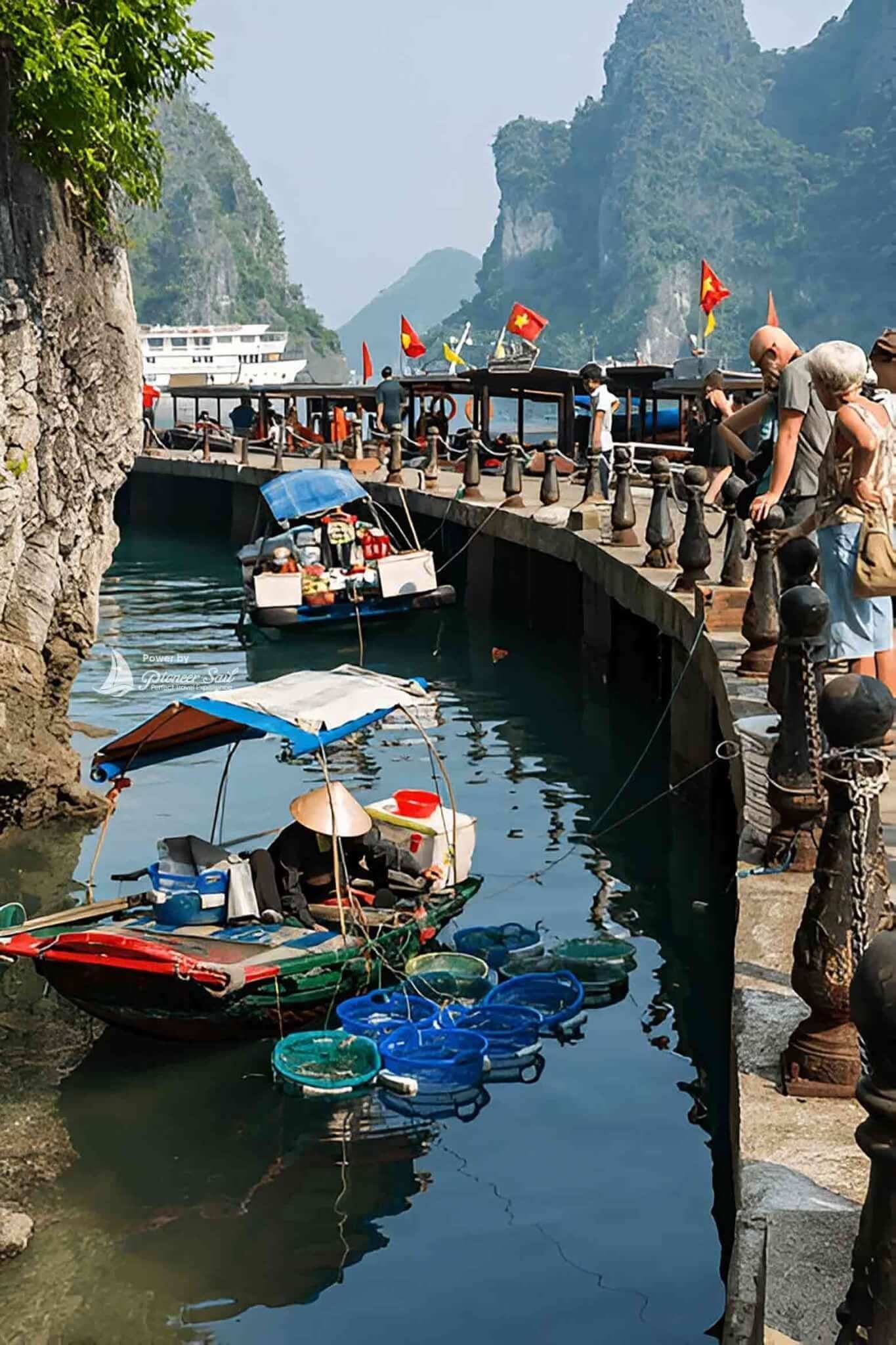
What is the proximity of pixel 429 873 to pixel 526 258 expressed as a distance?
173 m

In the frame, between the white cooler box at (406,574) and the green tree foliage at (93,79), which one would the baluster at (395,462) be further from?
the green tree foliage at (93,79)

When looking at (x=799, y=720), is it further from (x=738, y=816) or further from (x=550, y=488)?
(x=550, y=488)

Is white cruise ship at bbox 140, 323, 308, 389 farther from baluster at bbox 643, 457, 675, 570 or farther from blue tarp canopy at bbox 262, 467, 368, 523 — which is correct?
baluster at bbox 643, 457, 675, 570

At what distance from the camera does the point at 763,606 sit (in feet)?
34.8

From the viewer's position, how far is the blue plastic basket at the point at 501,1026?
918 cm

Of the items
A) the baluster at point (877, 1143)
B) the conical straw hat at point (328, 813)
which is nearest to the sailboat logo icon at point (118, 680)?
the conical straw hat at point (328, 813)

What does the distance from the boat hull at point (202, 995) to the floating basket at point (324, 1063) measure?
0.25 metres

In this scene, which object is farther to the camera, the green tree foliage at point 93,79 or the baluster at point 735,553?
the baluster at point 735,553

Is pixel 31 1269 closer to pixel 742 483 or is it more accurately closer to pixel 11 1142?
pixel 11 1142

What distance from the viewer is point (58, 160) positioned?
45.0ft

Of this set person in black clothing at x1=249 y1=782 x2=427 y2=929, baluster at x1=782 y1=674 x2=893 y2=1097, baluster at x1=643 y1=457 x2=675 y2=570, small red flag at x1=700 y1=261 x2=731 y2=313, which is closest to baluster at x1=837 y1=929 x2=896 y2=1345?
baluster at x1=782 y1=674 x2=893 y2=1097

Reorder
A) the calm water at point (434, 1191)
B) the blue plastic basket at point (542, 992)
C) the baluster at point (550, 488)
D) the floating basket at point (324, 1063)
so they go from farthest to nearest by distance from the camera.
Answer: the baluster at point (550, 488)
the blue plastic basket at point (542, 992)
the floating basket at point (324, 1063)
the calm water at point (434, 1191)

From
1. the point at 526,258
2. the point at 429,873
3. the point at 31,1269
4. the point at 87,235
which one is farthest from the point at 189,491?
the point at 526,258

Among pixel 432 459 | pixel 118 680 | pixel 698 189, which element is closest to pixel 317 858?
pixel 118 680
